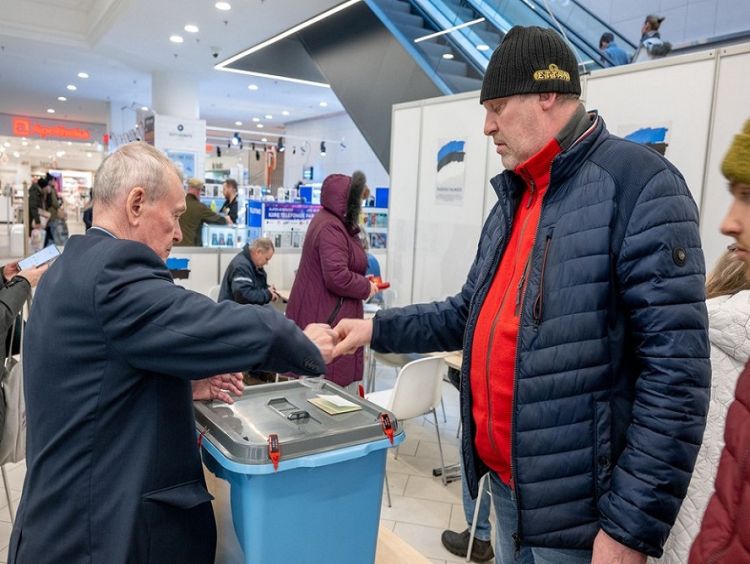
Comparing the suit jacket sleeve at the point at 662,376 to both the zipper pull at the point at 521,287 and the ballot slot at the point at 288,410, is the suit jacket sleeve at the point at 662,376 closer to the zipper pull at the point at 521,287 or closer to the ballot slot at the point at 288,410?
the zipper pull at the point at 521,287

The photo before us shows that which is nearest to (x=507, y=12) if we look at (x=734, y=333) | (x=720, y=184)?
(x=720, y=184)

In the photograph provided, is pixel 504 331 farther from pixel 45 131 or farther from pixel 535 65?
pixel 45 131

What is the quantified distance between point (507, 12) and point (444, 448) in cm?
467

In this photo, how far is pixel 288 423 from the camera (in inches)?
59.9

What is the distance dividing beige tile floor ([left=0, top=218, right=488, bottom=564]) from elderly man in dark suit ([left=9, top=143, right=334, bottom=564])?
2.01 meters

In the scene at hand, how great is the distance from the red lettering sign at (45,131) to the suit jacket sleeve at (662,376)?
20.5m

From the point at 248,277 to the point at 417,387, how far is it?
1.98m

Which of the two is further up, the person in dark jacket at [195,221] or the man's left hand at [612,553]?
A: the person in dark jacket at [195,221]

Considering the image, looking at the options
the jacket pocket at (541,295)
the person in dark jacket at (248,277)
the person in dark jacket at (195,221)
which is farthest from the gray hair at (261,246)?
the jacket pocket at (541,295)

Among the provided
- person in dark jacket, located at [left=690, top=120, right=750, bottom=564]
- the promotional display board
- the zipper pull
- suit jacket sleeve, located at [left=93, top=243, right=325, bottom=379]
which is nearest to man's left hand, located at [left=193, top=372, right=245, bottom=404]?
suit jacket sleeve, located at [left=93, top=243, right=325, bottom=379]

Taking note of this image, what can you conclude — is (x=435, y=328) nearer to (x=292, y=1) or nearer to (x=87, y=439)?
(x=87, y=439)

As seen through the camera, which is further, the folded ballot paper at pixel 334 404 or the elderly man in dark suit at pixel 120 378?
the folded ballot paper at pixel 334 404

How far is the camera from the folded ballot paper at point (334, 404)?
5.26ft

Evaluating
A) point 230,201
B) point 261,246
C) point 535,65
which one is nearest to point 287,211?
point 261,246
